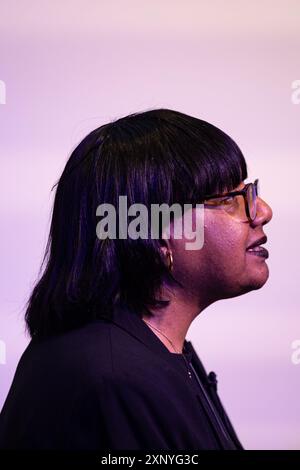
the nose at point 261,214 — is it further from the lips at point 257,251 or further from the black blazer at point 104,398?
the black blazer at point 104,398

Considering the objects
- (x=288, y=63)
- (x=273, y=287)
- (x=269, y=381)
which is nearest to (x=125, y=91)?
(x=288, y=63)

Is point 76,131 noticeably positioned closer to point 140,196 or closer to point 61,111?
point 61,111

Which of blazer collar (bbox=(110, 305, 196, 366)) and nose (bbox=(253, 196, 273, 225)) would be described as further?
nose (bbox=(253, 196, 273, 225))

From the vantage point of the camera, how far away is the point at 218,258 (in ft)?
2.98

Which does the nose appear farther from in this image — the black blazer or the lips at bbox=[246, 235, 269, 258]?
the black blazer

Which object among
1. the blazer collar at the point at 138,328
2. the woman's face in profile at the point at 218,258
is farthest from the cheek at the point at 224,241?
the blazer collar at the point at 138,328

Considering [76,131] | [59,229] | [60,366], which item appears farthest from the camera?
[76,131]

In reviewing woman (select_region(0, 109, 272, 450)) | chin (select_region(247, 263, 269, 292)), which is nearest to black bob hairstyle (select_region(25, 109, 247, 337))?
→ woman (select_region(0, 109, 272, 450))

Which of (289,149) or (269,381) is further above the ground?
(289,149)

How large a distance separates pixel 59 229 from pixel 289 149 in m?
0.83

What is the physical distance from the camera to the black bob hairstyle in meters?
0.86

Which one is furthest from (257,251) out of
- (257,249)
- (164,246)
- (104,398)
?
(104,398)

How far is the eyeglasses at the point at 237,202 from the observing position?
910mm

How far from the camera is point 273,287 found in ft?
5.26
